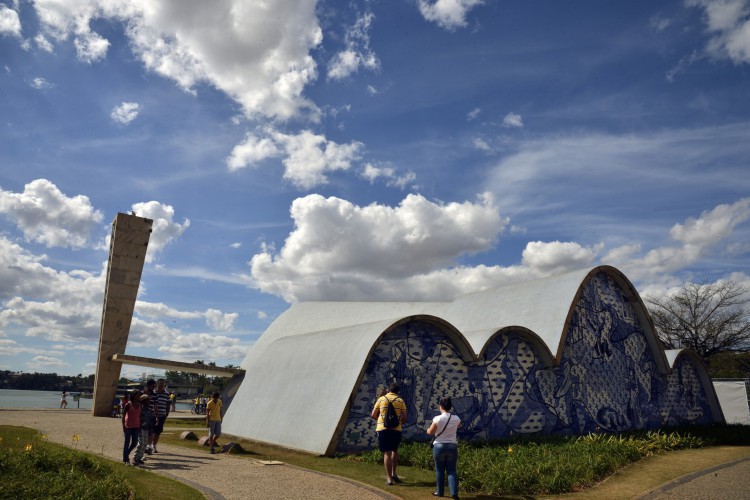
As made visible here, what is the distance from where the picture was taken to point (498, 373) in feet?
46.3

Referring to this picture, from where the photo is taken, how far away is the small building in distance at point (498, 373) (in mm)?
12438

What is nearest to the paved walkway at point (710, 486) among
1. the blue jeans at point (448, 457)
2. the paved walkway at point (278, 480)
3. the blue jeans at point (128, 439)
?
the paved walkway at point (278, 480)

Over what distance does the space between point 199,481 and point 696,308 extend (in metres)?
36.5

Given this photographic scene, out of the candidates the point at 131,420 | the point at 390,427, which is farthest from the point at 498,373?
the point at 131,420

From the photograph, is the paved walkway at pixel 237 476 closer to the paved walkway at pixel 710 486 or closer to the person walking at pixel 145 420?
the person walking at pixel 145 420

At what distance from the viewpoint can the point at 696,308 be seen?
35.0 metres

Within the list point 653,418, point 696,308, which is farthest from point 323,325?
point 696,308

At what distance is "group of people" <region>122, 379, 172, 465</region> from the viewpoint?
9.57 m

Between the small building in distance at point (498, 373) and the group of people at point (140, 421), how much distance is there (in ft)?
10.5

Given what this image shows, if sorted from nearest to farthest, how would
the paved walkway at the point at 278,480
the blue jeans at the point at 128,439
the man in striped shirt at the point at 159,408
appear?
the paved walkway at the point at 278,480 < the blue jeans at the point at 128,439 < the man in striped shirt at the point at 159,408

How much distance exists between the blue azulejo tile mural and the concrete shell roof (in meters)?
0.30

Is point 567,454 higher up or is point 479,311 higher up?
point 479,311

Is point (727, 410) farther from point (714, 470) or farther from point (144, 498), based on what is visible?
point (144, 498)

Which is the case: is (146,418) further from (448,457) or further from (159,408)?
(448,457)
